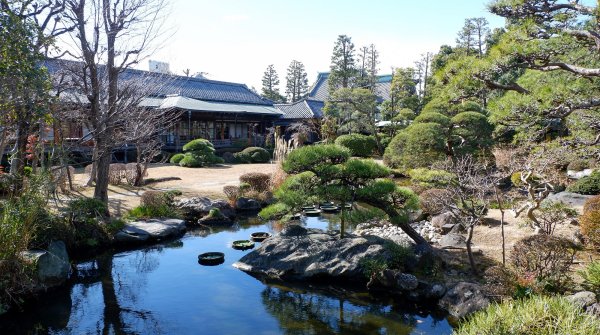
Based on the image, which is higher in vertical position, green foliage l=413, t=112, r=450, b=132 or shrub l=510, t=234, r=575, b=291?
green foliage l=413, t=112, r=450, b=132

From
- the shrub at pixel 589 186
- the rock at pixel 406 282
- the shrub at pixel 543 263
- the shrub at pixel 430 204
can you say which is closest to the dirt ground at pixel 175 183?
the shrub at pixel 430 204

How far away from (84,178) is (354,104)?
480 inches

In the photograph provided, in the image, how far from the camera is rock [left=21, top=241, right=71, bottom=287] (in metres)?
5.63

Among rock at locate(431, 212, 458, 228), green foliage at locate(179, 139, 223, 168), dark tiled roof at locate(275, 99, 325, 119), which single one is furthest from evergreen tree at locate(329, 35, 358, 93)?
rock at locate(431, 212, 458, 228)

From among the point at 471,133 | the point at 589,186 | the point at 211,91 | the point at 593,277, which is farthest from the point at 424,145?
the point at 211,91

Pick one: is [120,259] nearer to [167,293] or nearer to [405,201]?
[167,293]

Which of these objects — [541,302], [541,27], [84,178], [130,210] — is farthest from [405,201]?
[84,178]

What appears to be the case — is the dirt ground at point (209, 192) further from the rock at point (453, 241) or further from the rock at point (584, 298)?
the rock at point (584, 298)

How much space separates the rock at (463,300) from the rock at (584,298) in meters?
0.87

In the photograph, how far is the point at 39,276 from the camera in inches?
222

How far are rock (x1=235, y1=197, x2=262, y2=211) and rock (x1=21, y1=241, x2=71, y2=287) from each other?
5.37 metres

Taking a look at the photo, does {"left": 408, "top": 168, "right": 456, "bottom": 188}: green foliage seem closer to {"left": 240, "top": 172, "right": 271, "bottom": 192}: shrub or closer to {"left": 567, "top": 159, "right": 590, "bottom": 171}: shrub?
{"left": 567, "top": 159, "right": 590, "bottom": 171}: shrub

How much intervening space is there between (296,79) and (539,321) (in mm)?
41114

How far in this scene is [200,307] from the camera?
18.0 feet
